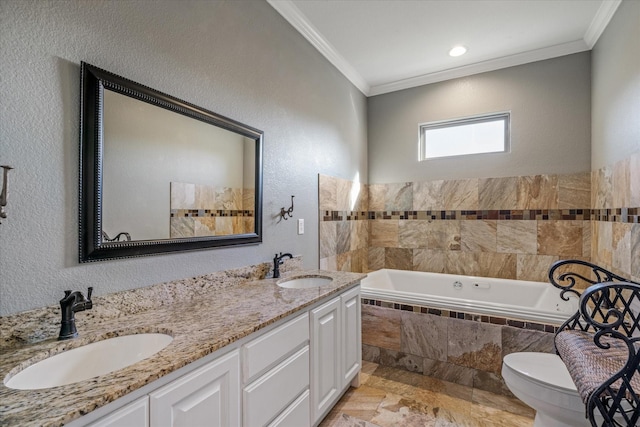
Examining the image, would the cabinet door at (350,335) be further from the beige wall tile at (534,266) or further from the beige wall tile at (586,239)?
the beige wall tile at (586,239)

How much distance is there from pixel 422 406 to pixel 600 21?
3.16 meters

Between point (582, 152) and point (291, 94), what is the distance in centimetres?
269

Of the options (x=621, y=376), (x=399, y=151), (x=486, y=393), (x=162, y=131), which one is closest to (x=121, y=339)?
(x=162, y=131)

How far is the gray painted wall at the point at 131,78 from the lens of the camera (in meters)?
1.00

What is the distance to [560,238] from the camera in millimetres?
2840

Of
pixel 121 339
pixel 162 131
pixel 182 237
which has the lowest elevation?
pixel 121 339

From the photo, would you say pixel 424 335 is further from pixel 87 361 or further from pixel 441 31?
pixel 441 31

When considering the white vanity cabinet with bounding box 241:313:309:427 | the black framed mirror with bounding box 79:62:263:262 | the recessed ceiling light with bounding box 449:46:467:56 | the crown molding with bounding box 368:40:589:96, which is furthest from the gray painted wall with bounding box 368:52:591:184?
the white vanity cabinet with bounding box 241:313:309:427

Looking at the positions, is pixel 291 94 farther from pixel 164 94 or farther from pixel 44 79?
pixel 44 79

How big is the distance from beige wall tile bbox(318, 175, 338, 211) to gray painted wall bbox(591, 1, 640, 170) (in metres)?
2.10

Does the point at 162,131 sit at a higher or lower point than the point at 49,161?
higher

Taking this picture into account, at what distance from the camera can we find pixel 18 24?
1004 mm

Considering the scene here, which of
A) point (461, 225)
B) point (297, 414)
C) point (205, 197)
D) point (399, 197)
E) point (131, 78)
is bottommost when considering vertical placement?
point (297, 414)

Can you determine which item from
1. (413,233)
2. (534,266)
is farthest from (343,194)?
(534,266)
